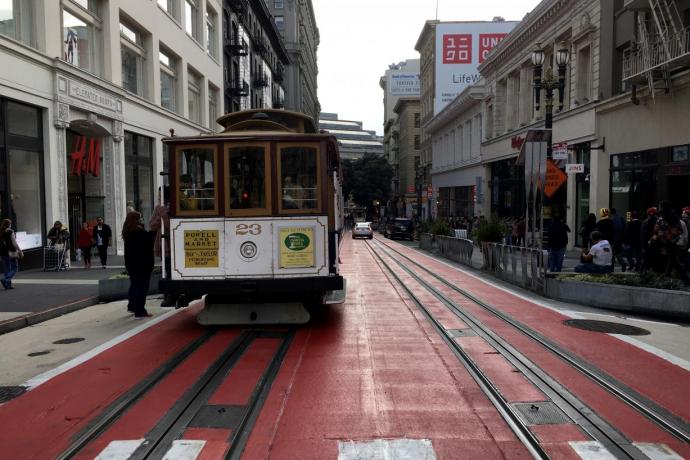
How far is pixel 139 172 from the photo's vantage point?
86.5ft

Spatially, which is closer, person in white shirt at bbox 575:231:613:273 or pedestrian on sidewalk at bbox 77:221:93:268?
person in white shirt at bbox 575:231:613:273

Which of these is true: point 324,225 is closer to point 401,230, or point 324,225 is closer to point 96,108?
point 96,108

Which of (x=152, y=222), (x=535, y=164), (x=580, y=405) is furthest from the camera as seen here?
(x=535, y=164)

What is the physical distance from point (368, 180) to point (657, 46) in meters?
68.8

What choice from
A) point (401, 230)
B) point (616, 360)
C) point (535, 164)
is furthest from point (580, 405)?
point (401, 230)

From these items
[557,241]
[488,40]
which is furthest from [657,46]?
[488,40]

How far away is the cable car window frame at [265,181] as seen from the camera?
8.38 metres

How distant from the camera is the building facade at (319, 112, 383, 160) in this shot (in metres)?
168

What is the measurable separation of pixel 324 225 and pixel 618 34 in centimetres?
1858

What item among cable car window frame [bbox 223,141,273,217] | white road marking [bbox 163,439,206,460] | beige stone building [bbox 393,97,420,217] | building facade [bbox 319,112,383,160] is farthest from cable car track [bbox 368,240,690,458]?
building facade [bbox 319,112,383,160]

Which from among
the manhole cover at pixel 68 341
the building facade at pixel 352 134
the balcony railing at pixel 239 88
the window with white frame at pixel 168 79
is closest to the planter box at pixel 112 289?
the manhole cover at pixel 68 341

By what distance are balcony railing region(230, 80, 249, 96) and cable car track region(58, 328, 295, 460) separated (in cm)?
3521

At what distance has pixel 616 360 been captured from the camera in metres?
6.94

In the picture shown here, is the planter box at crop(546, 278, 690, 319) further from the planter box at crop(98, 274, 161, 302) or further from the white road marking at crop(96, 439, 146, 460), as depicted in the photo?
the planter box at crop(98, 274, 161, 302)
